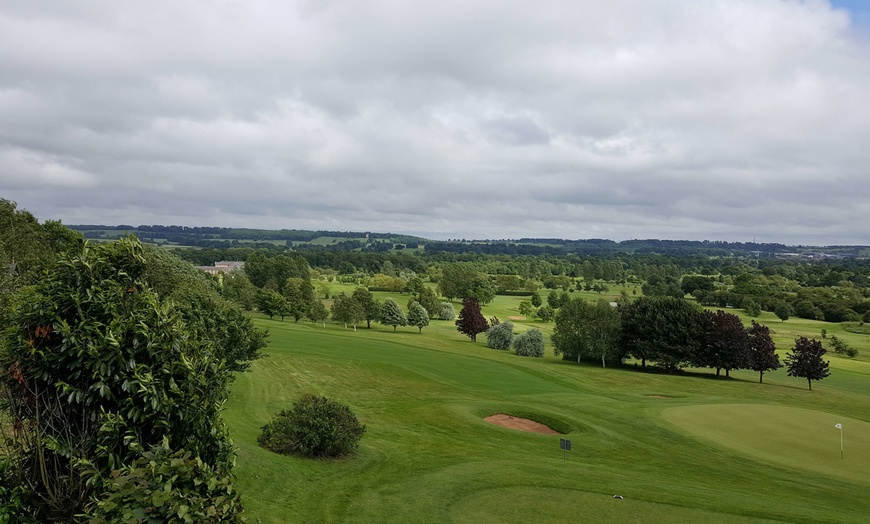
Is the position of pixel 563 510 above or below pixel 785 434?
above

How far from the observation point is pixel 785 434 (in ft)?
102

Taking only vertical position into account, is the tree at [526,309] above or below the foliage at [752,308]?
below

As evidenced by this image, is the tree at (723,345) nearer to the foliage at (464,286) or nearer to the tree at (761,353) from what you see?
the tree at (761,353)

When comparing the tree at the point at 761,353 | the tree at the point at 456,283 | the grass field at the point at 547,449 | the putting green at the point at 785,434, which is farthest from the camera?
the tree at the point at 456,283

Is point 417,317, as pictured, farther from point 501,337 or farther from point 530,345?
point 530,345

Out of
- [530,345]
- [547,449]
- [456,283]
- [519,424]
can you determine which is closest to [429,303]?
[456,283]

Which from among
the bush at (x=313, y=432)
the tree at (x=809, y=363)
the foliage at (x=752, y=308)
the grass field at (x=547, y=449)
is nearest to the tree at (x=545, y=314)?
the foliage at (x=752, y=308)

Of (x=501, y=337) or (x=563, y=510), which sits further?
(x=501, y=337)

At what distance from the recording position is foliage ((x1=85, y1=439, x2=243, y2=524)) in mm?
7188

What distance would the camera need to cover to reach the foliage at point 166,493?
7188 millimetres

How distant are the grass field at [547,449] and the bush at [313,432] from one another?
776 millimetres

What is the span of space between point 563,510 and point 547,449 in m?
10.9

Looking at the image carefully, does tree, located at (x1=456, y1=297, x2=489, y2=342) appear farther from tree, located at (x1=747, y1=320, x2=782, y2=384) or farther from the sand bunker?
the sand bunker

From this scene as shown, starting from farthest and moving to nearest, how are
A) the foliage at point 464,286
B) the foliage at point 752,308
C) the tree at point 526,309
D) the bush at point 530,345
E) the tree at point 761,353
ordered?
the foliage at point 464,286 < the foliage at point 752,308 < the tree at point 526,309 < the bush at point 530,345 < the tree at point 761,353
